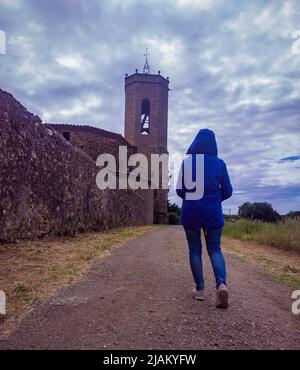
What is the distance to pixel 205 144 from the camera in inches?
185

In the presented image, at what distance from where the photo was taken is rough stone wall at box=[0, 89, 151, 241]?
7.79 metres

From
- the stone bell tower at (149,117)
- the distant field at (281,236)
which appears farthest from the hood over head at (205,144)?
the stone bell tower at (149,117)

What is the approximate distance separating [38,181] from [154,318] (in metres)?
6.53

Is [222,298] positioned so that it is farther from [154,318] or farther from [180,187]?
[180,187]

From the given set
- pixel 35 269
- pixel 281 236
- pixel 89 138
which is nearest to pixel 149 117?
pixel 89 138

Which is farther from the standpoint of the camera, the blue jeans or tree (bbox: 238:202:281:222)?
tree (bbox: 238:202:281:222)

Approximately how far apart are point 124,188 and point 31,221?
1248cm

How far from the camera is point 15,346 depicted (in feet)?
9.77

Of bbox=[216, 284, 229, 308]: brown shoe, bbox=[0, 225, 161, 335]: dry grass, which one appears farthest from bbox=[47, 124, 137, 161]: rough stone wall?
bbox=[216, 284, 229, 308]: brown shoe

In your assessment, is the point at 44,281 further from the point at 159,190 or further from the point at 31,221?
the point at 159,190

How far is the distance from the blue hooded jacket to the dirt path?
88 cm

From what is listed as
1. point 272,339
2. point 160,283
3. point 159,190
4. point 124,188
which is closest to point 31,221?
point 160,283

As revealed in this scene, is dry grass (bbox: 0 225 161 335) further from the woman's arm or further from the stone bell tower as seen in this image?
the stone bell tower

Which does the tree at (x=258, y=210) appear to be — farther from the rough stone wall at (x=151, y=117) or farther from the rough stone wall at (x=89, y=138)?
the rough stone wall at (x=89, y=138)
